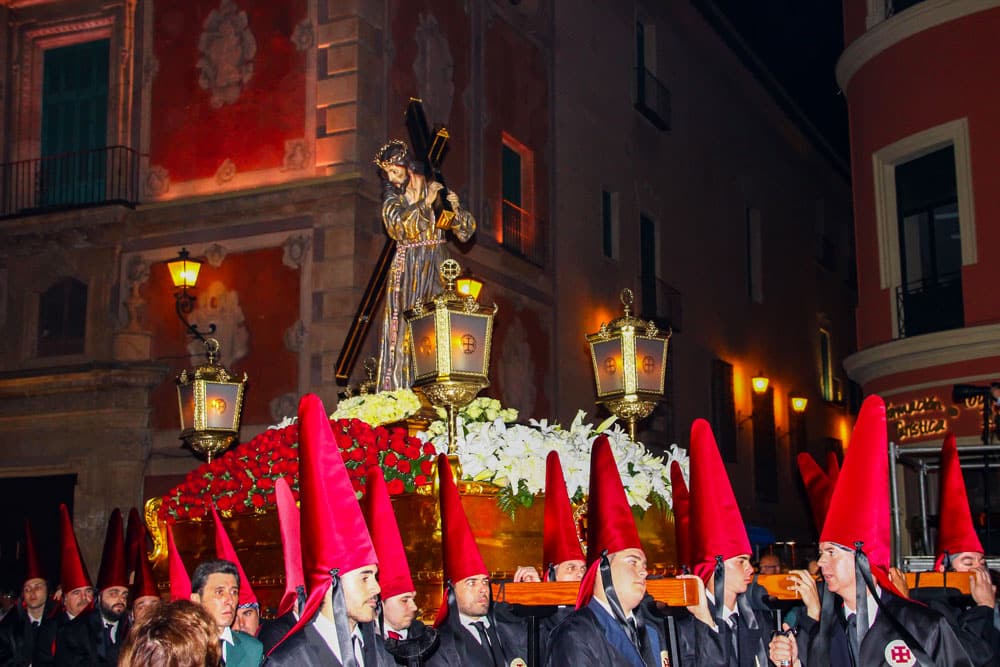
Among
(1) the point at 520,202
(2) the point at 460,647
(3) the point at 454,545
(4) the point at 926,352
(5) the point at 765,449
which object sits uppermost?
(1) the point at 520,202

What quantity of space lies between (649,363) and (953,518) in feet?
7.57

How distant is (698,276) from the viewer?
27.5m

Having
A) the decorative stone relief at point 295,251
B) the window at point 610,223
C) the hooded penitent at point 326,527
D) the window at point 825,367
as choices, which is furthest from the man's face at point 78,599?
the window at point 825,367

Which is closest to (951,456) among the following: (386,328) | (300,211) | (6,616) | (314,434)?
(386,328)

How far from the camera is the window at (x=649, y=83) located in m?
25.7

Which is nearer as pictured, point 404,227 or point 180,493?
point 180,493

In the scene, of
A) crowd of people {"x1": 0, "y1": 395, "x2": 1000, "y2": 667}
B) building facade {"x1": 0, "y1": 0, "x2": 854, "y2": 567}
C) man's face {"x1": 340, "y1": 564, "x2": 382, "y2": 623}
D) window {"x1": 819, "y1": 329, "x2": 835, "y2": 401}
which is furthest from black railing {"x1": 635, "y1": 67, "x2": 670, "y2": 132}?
man's face {"x1": 340, "y1": 564, "x2": 382, "y2": 623}

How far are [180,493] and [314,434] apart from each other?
3.41m

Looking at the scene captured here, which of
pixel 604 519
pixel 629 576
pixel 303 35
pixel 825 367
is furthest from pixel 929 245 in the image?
pixel 825 367

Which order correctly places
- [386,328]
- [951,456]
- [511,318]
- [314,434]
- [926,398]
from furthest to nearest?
[511,318] < [926,398] < [386,328] < [951,456] < [314,434]

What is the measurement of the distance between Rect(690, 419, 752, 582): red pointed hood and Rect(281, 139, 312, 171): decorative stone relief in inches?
457

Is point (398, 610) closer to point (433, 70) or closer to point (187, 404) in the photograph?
point (187, 404)

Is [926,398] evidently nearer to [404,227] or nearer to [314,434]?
[404,227]

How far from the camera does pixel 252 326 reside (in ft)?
55.1
